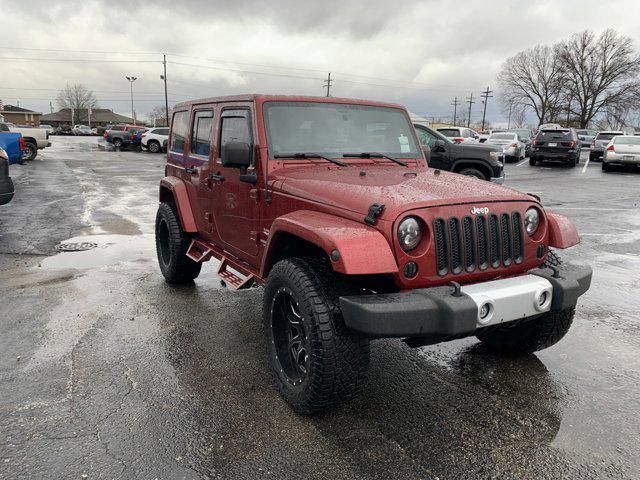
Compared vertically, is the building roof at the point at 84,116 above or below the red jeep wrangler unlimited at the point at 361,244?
above

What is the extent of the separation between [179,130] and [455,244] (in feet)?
11.9

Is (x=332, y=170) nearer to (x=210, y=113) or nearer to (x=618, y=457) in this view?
(x=210, y=113)

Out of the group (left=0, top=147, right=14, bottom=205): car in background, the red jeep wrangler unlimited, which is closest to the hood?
the red jeep wrangler unlimited

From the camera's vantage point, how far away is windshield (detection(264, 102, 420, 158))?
382 cm

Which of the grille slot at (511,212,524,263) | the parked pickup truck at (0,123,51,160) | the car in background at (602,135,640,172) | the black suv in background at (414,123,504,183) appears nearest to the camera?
the grille slot at (511,212,524,263)

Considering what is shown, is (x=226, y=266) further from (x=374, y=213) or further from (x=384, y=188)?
Answer: (x=374, y=213)

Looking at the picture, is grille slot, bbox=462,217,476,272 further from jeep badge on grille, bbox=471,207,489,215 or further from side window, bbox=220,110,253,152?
side window, bbox=220,110,253,152

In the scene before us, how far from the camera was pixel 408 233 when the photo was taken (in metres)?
2.75

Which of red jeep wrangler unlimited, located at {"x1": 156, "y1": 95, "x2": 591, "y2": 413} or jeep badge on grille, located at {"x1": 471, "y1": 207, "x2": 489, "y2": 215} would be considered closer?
red jeep wrangler unlimited, located at {"x1": 156, "y1": 95, "x2": 591, "y2": 413}

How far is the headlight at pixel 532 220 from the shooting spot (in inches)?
125

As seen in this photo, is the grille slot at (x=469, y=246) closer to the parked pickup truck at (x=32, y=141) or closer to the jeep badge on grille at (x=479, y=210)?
the jeep badge on grille at (x=479, y=210)

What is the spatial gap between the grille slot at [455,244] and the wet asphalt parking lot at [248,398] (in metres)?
0.94

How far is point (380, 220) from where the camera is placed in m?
2.75

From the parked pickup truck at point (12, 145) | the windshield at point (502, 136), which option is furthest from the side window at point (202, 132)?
the windshield at point (502, 136)
